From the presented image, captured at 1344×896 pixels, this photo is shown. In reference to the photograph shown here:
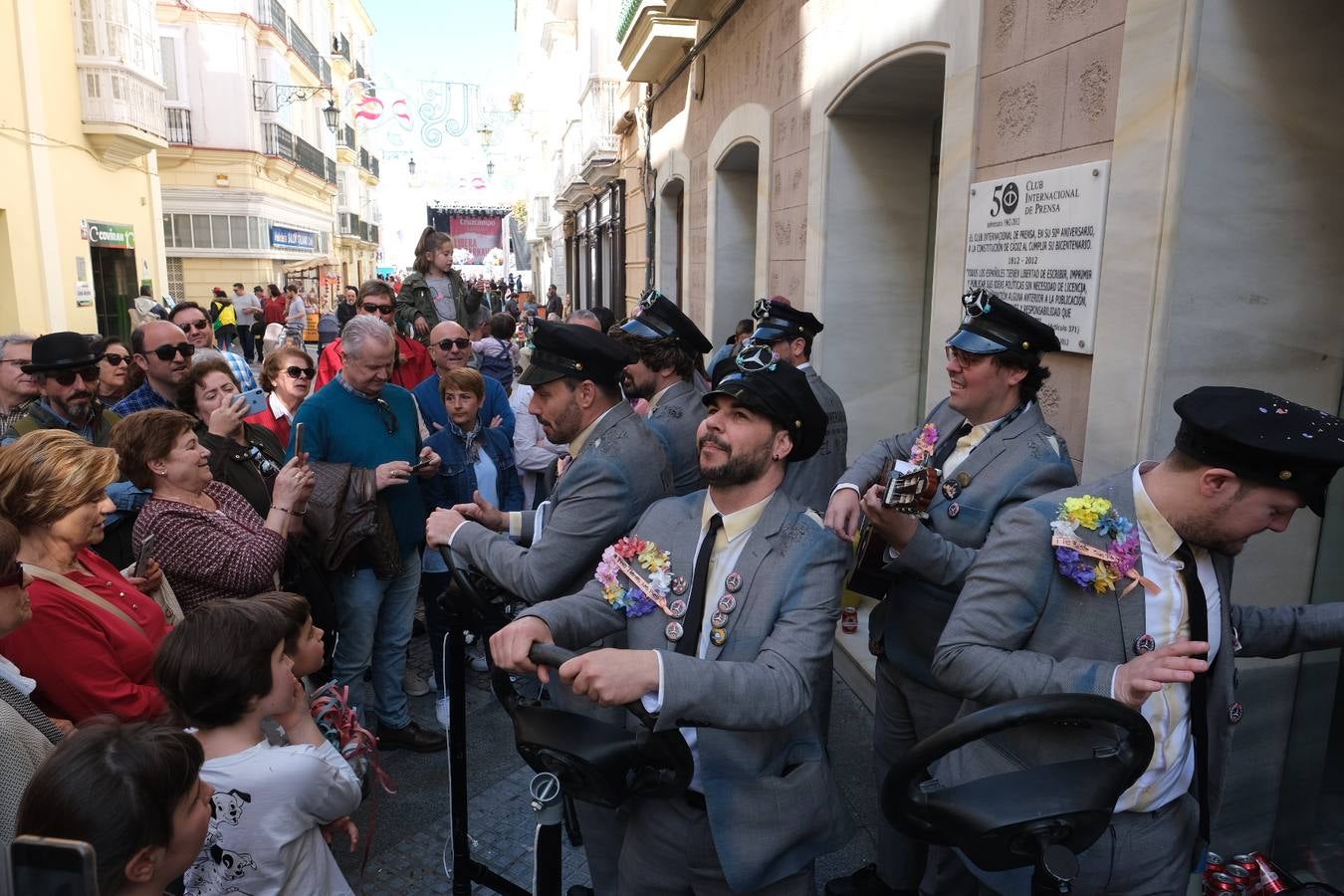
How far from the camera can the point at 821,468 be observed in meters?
3.96

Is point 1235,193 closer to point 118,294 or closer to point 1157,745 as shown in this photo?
point 1157,745

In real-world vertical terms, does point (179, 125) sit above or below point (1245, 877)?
above

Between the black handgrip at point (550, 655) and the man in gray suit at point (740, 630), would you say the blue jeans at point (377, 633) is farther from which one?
the black handgrip at point (550, 655)

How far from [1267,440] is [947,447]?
135cm

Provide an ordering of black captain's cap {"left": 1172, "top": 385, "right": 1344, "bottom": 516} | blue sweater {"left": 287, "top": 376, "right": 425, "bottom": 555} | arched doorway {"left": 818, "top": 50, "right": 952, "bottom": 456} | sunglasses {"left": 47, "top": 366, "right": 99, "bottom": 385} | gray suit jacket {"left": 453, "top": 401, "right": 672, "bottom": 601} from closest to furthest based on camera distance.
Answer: black captain's cap {"left": 1172, "top": 385, "right": 1344, "bottom": 516} → gray suit jacket {"left": 453, "top": 401, "right": 672, "bottom": 601} → blue sweater {"left": 287, "top": 376, "right": 425, "bottom": 555} → sunglasses {"left": 47, "top": 366, "right": 99, "bottom": 385} → arched doorway {"left": 818, "top": 50, "right": 952, "bottom": 456}

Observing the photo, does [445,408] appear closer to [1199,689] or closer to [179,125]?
[1199,689]

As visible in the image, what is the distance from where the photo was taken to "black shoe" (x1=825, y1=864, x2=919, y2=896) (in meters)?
3.06

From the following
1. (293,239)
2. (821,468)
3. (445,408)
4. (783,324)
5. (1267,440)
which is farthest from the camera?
(293,239)

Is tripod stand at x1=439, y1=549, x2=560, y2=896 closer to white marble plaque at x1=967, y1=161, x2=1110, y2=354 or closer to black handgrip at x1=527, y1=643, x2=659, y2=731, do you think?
black handgrip at x1=527, y1=643, x2=659, y2=731

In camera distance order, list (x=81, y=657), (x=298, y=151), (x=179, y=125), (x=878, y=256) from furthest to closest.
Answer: (x=298, y=151) → (x=179, y=125) → (x=878, y=256) → (x=81, y=657)

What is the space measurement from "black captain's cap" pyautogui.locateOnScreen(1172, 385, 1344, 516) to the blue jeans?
333 cm

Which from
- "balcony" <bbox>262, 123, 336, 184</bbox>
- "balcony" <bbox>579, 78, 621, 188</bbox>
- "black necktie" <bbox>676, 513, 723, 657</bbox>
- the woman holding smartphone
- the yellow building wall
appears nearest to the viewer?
"black necktie" <bbox>676, 513, 723, 657</bbox>

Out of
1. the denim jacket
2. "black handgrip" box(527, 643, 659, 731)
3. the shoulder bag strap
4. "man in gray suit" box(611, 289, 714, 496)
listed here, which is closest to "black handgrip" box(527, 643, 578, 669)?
"black handgrip" box(527, 643, 659, 731)

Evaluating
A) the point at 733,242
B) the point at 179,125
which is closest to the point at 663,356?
the point at 733,242
